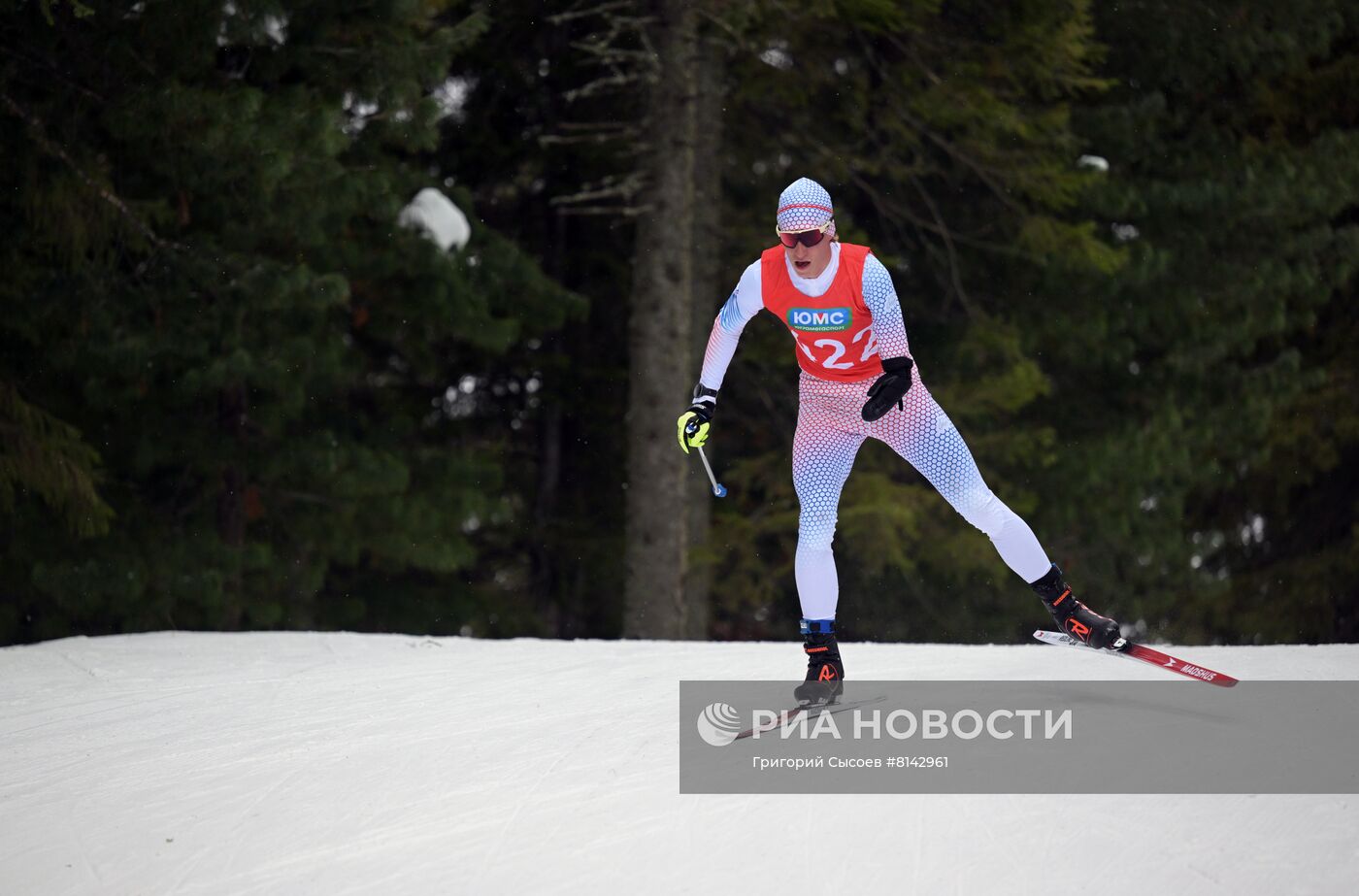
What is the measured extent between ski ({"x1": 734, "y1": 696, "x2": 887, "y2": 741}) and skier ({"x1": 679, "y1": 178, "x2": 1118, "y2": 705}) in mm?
52

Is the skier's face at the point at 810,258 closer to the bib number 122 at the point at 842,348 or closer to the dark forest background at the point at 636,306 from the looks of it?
the bib number 122 at the point at 842,348

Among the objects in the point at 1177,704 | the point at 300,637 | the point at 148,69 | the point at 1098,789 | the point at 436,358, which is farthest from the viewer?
the point at 436,358

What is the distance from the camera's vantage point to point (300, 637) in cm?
798

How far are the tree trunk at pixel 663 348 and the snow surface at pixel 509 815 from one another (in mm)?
5212

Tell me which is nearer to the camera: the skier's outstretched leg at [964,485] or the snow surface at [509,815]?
the snow surface at [509,815]

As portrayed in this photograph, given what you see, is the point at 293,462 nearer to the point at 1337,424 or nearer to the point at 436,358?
the point at 436,358

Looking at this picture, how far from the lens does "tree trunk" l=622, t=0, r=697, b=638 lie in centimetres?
1130

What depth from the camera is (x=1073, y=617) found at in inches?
224

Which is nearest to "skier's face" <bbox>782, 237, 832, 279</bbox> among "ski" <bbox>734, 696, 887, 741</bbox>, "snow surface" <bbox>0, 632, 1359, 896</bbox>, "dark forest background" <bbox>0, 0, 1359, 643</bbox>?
"ski" <bbox>734, 696, 887, 741</bbox>

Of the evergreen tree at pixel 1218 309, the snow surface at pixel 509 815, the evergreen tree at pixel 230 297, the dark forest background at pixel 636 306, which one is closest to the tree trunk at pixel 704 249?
the dark forest background at pixel 636 306

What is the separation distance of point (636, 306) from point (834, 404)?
20.0ft

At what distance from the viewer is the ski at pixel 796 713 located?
211 inches

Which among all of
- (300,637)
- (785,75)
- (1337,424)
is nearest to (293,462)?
(300,637)

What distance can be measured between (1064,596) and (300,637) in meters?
4.31
